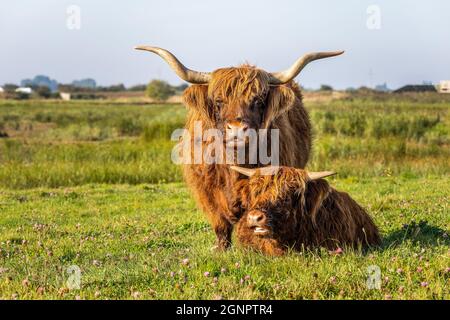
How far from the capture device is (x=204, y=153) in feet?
22.3

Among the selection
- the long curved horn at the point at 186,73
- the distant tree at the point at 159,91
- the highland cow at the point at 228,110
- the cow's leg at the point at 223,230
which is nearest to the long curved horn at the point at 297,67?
the highland cow at the point at 228,110

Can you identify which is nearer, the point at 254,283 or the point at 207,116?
the point at 254,283

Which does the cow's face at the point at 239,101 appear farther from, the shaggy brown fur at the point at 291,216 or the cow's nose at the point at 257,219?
the cow's nose at the point at 257,219

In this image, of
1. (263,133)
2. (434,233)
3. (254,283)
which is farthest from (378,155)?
(254,283)

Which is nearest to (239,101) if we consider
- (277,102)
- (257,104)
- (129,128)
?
(257,104)

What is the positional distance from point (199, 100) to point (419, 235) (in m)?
2.92

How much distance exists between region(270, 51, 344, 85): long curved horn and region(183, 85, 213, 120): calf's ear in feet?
2.56

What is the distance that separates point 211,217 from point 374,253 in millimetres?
1972

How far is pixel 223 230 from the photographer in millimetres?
6977

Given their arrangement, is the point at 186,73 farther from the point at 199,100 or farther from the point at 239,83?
the point at 239,83
